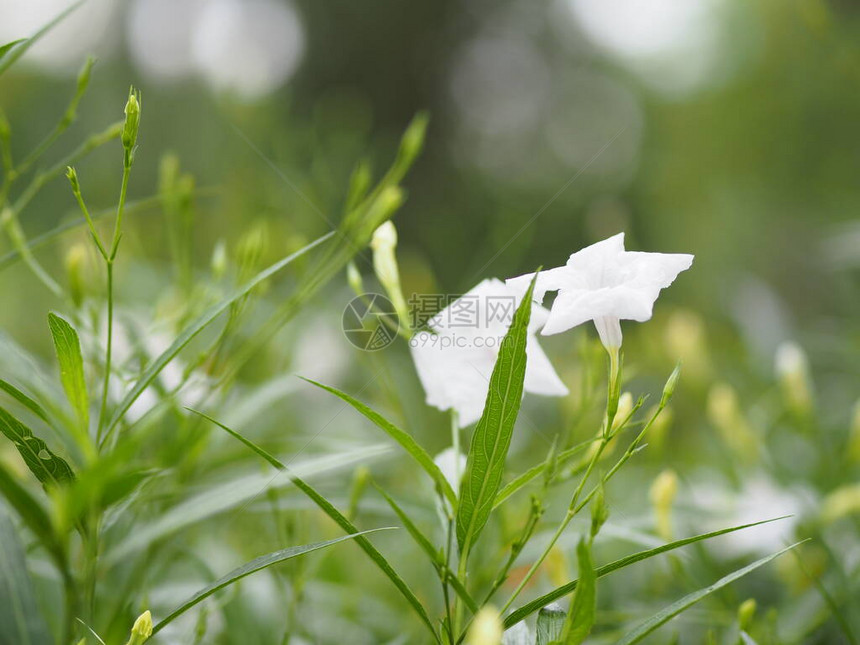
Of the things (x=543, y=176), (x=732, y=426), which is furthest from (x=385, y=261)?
(x=543, y=176)

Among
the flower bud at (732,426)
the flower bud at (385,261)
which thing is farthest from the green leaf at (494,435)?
the flower bud at (732,426)

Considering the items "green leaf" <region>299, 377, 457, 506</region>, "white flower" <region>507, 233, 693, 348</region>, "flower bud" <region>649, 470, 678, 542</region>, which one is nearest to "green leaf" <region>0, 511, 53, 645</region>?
"green leaf" <region>299, 377, 457, 506</region>

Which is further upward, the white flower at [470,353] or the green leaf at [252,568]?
the white flower at [470,353]

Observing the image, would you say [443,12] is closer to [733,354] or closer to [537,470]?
[733,354]

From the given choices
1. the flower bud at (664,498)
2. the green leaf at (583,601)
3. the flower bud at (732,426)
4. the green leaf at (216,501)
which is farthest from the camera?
the flower bud at (732,426)

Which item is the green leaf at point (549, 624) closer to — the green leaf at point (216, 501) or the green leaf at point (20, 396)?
the green leaf at point (216, 501)
